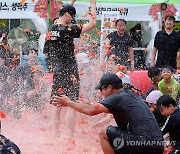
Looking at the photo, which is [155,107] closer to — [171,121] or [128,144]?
[171,121]

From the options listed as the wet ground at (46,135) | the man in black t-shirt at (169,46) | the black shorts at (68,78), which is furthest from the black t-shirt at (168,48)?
the black shorts at (68,78)

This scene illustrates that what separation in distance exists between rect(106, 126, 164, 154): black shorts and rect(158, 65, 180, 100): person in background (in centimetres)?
274

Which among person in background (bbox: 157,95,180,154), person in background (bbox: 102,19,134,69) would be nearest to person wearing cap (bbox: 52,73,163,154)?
person in background (bbox: 157,95,180,154)

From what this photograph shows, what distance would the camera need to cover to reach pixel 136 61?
12.5m

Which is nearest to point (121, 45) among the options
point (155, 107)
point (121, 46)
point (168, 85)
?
point (121, 46)

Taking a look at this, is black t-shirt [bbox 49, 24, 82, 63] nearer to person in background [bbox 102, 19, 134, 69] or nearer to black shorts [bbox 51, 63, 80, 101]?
black shorts [bbox 51, 63, 80, 101]

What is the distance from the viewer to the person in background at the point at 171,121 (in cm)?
582

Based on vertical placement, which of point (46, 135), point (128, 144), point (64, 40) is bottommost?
point (46, 135)

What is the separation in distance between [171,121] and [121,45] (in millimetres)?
3590

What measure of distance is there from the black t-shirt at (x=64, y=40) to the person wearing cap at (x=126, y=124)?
61.0 inches

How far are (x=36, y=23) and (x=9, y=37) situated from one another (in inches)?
29.9

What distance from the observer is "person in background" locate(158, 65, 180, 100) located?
7.94 m

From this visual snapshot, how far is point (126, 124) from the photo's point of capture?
5320 mm

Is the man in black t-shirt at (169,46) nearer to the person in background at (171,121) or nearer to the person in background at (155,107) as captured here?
the person in background at (155,107)
